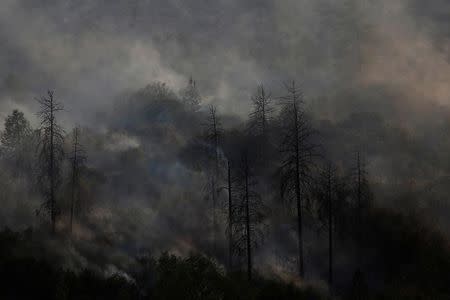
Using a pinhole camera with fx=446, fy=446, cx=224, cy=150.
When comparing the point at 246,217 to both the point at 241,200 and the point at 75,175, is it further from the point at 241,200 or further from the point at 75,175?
the point at 75,175

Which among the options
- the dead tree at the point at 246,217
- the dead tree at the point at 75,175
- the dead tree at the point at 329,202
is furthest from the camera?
the dead tree at the point at 75,175

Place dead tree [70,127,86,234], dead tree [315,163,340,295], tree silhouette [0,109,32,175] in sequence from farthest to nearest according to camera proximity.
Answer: tree silhouette [0,109,32,175] < dead tree [70,127,86,234] < dead tree [315,163,340,295]

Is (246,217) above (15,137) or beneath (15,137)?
beneath

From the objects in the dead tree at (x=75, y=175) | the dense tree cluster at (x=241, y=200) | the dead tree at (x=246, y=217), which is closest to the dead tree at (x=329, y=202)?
the dense tree cluster at (x=241, y=200)

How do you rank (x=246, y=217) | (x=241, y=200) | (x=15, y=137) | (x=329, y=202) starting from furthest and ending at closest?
1. (x=15, y=137)
2. (x=241, y=200)
3. (x=329, y=202)
4. (x=246, y=217)

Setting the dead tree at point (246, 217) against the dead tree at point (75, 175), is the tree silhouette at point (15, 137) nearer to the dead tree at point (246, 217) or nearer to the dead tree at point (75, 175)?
the dead tree at point (75, 175)

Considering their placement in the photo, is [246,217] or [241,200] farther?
[241,200]

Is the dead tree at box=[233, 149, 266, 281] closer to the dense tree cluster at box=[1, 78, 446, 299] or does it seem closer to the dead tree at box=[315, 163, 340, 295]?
the dense tree cluster at box=[1, 78, 446, 299]

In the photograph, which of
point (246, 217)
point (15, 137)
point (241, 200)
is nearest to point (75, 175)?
point (241, 200)

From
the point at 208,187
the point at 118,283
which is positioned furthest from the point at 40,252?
the point at 208,187

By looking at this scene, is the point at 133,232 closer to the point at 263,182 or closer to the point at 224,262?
the point at 224,262

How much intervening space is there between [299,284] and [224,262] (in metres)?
8.05

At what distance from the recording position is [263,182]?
157 ft

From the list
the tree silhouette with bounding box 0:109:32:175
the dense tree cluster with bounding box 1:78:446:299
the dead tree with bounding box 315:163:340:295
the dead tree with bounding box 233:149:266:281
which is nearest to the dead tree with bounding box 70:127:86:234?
the dense tree cluster with bounding box 1:78:446:299
